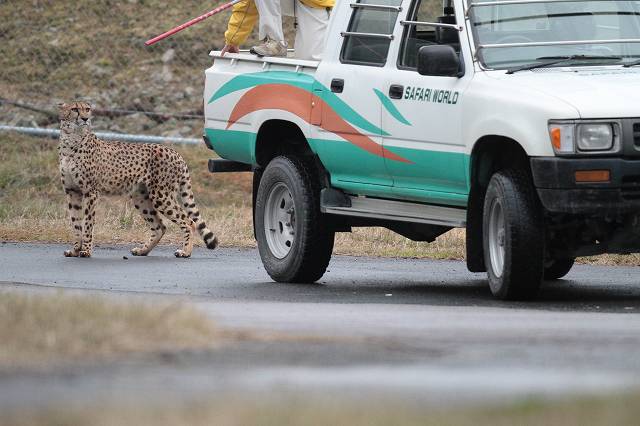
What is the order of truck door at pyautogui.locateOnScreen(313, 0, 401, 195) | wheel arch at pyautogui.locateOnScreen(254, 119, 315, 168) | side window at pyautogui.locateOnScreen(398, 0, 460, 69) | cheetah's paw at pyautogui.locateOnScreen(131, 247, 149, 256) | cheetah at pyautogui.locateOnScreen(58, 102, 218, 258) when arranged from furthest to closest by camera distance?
cheetah at pyautogui.locateOnScreen(58, 102, 218, 258) < cheetah's paw at pyautogui.locateOnScreen(131, 247, 149, 256) < wheel arch at pyautogui.locateOnScreen(254, 119, 315, 168) < truck door at pyautogui.locateOnScreen(313, 0, 401, 195) < side window at pyautogui.locateOnScreen(398, 0, 460, 69)

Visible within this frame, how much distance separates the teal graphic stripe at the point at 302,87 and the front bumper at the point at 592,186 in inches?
77.7

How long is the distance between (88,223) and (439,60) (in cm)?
586

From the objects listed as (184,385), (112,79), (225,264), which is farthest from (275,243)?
(112,79)

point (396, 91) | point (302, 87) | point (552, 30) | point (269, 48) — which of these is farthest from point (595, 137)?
point (269, 48)

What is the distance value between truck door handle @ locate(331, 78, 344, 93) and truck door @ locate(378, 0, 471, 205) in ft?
1.50

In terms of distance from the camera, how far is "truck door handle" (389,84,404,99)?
38.3ft

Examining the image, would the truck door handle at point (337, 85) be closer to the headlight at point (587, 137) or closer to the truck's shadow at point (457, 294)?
the truck's shadow at point (457, 294)

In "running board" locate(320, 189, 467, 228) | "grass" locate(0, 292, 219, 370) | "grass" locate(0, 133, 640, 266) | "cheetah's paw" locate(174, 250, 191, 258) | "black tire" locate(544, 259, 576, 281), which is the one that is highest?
"grass" locate(0, 292, 219, 370)

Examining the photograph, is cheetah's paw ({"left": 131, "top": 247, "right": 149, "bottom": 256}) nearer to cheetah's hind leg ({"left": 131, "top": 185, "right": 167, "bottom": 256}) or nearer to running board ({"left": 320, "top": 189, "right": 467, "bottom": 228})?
cheetah's hind leg ({"left": 131, "top": 185, "right": 167, "bottom": 256})

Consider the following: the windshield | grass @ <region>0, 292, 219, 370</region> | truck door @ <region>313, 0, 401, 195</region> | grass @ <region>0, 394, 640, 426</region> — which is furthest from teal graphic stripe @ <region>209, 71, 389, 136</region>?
grass @ <region>0, 394, 640, 426</region>

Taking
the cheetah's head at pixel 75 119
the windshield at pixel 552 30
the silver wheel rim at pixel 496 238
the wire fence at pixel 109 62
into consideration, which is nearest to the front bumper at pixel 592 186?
the silver wheel rim at pixel 496 238

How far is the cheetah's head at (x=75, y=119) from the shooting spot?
52.9ft

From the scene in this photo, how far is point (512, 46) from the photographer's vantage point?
11211mm

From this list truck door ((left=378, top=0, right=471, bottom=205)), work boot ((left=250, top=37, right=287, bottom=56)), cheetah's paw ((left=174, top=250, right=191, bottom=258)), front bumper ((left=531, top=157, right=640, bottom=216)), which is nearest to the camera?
front bumper ((left=531, top=157, right=640, bottom=216))
